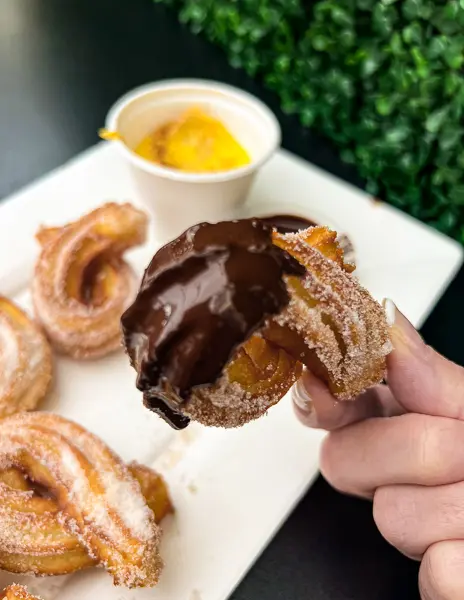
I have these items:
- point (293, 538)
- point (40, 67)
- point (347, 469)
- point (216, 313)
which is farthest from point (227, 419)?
point (40, 67)

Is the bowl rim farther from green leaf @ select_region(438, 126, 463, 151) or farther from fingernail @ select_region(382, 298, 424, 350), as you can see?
fingernail @ select_region(382, 298, 424, 350)

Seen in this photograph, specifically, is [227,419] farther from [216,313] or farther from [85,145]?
[85,145]

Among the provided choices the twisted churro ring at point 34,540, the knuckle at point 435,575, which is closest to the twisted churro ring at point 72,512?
the twisted churro ring at point 34,540

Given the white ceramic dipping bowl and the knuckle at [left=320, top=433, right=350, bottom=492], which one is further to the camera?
the white ceramic dipping bowl

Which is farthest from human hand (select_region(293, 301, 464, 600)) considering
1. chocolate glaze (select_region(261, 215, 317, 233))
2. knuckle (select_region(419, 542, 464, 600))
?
chocolate glaze (select_region(261, 215, 317, 233))

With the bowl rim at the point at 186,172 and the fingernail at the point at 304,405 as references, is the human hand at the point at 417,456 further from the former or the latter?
the bowl rim at the point at 186,172

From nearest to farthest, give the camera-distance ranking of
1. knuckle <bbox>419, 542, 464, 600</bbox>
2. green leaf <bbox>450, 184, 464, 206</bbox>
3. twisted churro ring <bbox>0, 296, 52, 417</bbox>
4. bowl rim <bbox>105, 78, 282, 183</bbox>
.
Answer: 1. knuckle <bbox>419, 542, 464, 600</bbox>
2. twisted churro ring <bbox>0, 296, 52, 417</bbox>
3. bowl rim <bbox>105, 78, 282, 183</bbox>
4. green leaf <bbox>450, 184, 464, 206</bbox>

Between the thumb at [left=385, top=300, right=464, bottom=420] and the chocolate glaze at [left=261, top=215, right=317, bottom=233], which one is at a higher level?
the thumb at [left=385, top=300, right=464, bottom=420]
